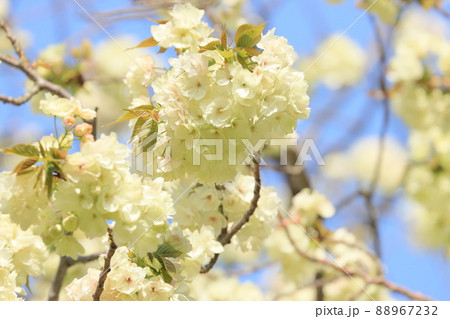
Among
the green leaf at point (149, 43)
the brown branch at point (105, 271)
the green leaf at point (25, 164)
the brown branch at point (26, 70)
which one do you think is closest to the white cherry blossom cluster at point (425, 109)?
the brown branch at point (26, 70)

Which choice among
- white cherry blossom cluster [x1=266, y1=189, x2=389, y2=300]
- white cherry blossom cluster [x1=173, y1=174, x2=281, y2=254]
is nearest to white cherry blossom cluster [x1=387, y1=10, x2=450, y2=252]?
white cherry blossom cluster [x1=266, y1=189, x2=389, y2=300]

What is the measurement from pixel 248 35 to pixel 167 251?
610 millimetres

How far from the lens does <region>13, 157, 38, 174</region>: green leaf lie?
1.40m

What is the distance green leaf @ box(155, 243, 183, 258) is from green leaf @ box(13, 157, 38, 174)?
432 millimetres

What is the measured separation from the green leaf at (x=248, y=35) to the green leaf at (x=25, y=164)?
1.91 feet

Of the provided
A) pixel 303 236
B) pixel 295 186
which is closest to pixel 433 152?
pixel 295 186

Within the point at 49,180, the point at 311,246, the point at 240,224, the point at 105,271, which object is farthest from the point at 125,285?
the point at 311,246

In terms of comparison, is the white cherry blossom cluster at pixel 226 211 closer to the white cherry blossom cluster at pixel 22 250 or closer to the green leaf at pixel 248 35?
the white cherry blossom cluster at pixel 22 250

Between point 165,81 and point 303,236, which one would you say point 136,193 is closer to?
point 165,81

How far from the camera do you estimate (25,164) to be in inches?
55.4

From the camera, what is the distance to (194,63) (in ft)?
4.98

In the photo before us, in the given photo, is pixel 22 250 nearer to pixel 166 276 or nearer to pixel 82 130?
pixel 166 276

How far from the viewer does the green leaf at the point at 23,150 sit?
1371 millimetres

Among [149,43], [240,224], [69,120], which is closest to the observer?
[69,120]
